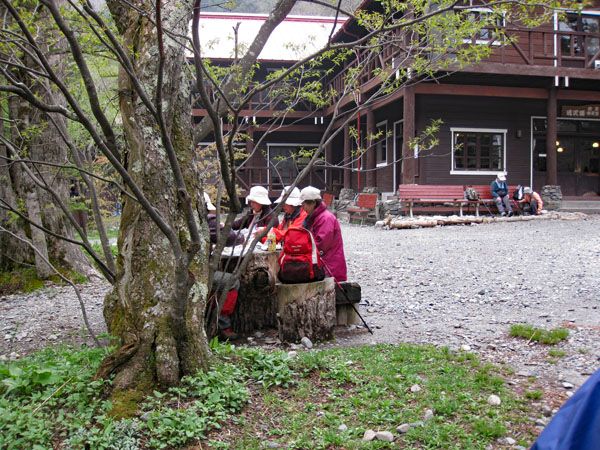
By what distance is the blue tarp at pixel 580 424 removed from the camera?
1095 millimetres

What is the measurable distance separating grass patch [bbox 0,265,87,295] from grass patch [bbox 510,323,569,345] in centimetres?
607

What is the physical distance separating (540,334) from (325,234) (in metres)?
2.26

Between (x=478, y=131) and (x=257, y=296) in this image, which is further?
(x=478, y=131)

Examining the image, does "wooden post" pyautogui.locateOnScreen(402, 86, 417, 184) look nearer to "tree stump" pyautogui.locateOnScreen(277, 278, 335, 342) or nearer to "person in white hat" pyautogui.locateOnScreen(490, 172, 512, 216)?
"person in white hat" pyautogui.locateOnScreen(490, 172, 512, 216)

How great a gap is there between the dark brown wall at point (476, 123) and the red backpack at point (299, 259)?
13.9 meters

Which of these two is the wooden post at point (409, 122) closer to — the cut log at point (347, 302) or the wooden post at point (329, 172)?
the wooden post at point (329, 172)

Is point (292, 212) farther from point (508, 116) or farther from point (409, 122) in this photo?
point (508, 116)

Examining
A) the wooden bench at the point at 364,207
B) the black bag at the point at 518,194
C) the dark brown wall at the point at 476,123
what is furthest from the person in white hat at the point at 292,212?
the dark brown wall at the point at 476,123

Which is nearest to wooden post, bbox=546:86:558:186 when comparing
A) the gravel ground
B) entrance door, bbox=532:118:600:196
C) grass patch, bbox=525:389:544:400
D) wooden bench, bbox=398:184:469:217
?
entrance door, bbox=532:118:600:196

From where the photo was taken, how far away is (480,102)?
18984mm

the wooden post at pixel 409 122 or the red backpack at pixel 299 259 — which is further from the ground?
the wooden post at pixel 409 122

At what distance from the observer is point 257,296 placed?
5566 mm

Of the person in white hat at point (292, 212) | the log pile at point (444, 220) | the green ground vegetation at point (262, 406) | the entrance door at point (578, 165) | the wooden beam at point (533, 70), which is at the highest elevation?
the wooden beam at point (533, 70)

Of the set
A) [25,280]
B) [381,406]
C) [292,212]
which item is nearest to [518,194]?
[292,212]
